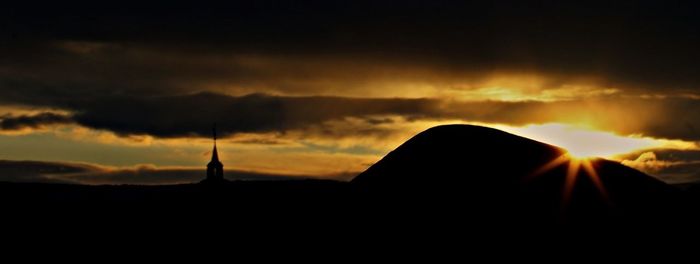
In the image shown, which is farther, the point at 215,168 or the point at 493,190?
the point at 215,168

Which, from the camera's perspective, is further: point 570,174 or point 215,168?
point 215,168

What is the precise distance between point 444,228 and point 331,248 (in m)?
1.44

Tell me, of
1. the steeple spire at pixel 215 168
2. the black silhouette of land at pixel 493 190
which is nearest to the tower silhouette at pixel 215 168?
the steeple spire at pixel 215 168

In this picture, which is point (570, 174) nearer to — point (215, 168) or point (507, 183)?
point (507, 183)

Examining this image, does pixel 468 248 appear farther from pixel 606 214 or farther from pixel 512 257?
pixel 606 214

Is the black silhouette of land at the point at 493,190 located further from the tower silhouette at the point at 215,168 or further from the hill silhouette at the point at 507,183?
the tower silhouette at the point at 215,168

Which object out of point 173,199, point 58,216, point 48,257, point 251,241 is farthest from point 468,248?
point 173,199

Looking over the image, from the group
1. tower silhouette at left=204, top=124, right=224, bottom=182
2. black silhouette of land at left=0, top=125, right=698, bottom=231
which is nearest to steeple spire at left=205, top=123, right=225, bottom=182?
tower silhouette at left=204, top=124, right=224, bottom=182

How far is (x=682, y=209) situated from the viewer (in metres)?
6.71

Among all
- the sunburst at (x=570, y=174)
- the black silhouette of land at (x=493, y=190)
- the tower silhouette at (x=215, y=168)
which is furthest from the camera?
the tower silhouette at (x=215, y=168)

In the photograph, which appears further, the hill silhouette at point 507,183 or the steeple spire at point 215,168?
the steeple spire at point 215,168

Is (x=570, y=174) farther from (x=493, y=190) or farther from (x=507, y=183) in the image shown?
(x=493, y=190)

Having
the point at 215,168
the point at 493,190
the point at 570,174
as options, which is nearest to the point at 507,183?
the point at 493,190

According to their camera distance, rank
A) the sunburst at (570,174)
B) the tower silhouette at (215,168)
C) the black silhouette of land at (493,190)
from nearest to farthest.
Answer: the black silhouette of land at (493,190) → the sunburst at (570,174) → the tower silhouette at (215,168)
